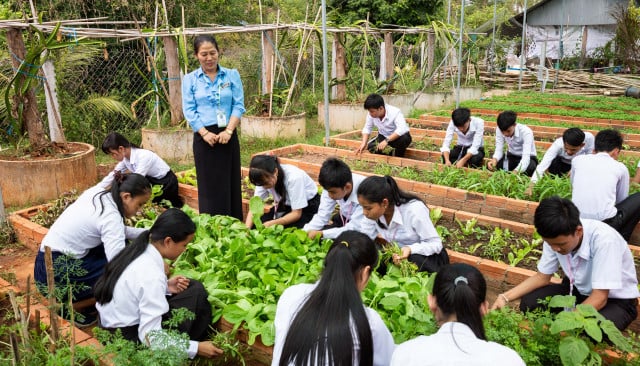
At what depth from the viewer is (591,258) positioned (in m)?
2.66

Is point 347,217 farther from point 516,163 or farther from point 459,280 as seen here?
point 516,163

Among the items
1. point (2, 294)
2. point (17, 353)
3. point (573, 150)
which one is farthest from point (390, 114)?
point (17, 353)

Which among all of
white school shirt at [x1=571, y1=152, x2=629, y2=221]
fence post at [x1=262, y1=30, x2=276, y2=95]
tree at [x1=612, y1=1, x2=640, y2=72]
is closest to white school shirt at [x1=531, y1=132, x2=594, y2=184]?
white school shirt at [x1=571, y1=152, x2=629, y2=221]

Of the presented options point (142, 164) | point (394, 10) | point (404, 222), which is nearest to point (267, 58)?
point (142, 164)

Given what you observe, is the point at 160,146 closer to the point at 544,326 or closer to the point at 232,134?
the point at 232,134

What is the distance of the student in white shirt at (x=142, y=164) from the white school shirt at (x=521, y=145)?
357 cm

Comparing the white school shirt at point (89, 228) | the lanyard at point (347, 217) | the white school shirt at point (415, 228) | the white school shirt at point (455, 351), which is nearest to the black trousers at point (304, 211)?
the lanyard at point (347, 217)

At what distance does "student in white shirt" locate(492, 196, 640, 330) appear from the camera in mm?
2514

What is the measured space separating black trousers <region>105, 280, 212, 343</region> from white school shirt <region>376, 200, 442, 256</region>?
1.28m

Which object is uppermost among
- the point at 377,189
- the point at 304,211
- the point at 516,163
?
the point at 377,189

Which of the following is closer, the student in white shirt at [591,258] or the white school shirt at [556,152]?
the student in white shirt at [591,258]

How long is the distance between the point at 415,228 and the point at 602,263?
44.4 inches

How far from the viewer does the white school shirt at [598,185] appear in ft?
12.5

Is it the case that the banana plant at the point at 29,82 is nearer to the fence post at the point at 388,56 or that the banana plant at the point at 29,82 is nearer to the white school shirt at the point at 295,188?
the white school shirt at the point at 295,188
